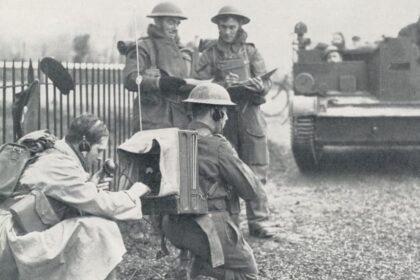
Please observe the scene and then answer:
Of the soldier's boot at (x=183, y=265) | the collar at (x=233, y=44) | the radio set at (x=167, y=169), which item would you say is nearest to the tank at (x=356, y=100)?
the collar at (x=233, y=44)

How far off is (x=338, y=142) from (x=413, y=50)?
190 cm

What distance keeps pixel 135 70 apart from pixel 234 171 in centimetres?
256

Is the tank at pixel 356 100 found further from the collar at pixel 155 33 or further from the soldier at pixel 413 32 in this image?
the collar at pixel 155 33

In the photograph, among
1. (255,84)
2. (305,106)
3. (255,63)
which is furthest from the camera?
(305,106)

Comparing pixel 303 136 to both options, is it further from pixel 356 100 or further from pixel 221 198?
pixel 221 198

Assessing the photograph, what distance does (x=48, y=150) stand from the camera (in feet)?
14.0

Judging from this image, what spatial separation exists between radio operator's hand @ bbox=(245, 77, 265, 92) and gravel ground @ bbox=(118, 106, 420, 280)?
1.42m

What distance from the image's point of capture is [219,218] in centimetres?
481

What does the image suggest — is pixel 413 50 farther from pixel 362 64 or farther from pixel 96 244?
pixel 96 244

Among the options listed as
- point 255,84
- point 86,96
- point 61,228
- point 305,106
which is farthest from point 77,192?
point 305,106

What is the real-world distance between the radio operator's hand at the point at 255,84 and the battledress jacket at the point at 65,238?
3.07 metres

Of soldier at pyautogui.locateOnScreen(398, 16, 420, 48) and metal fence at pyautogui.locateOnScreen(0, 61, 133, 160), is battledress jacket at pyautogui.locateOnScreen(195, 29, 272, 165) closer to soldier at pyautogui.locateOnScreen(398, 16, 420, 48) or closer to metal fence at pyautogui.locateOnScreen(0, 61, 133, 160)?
metal fence at pyautogui.locateOnScreen(0, 61, 133, 160)

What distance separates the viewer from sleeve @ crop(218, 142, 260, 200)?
15.6 feet

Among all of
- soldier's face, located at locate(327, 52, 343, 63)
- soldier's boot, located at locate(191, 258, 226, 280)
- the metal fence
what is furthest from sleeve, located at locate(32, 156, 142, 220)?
soldier's face, located at locate(327, 52, 343, 63)
